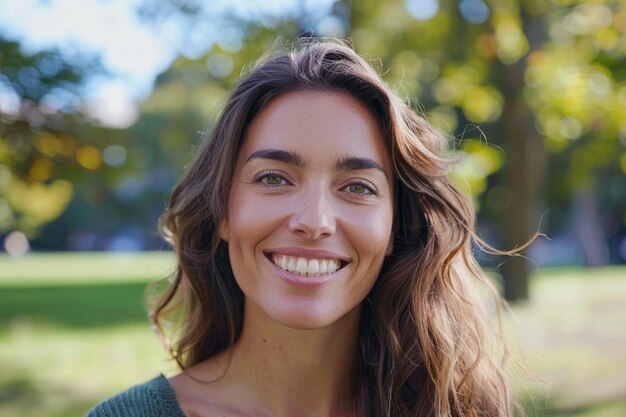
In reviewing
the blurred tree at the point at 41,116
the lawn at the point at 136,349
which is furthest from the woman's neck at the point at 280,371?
the blurred tree at the point at 41,116

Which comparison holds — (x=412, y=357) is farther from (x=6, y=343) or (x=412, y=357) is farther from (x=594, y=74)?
(x=6, y=343)

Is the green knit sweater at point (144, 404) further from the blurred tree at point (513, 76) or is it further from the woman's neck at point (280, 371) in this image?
the blurred tree at point (513, 76)

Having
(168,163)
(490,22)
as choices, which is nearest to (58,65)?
(490,22)

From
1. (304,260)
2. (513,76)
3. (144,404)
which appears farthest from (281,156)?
(513,76)

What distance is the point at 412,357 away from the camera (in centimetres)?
265

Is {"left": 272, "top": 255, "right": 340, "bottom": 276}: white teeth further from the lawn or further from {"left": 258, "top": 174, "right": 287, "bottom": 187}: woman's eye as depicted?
the lawn

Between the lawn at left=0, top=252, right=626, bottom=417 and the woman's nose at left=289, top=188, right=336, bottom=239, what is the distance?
913mm

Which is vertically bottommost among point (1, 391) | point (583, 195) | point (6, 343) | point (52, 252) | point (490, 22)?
point (52, 252)

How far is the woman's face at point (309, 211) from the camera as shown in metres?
2.28

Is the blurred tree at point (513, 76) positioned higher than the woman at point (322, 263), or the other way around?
the woman at point (322, 263)

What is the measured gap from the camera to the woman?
2.32 meters

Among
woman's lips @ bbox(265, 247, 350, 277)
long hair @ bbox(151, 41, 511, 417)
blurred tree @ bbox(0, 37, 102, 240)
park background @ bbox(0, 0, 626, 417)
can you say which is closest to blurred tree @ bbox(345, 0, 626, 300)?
park background @ bbox(0, 0, 626, 417)

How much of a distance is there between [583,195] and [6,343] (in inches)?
1328

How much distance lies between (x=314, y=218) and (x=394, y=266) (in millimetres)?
513
